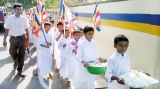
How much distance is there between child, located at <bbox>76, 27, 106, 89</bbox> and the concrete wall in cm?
102

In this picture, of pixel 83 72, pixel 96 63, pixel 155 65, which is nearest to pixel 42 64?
pixel 83 72

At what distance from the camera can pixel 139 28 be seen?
4773mm

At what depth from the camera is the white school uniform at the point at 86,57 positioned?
4.26 m

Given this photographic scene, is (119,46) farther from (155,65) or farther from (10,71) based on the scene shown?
(10,71)

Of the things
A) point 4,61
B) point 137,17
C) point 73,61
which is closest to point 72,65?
point 73,61

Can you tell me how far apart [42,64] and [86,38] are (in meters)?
2.29

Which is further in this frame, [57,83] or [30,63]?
[30,63]

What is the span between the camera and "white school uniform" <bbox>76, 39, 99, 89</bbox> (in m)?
4.26

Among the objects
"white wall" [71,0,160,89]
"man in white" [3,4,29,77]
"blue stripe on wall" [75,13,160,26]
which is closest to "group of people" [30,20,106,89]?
"man in white" [3,4,29,77]

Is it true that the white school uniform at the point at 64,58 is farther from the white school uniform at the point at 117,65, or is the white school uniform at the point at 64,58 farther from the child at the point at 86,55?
the white school uniform at the point at 117,65

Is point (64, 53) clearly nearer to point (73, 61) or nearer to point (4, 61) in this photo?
point (73, 61)

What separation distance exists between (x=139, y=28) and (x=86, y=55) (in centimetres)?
135

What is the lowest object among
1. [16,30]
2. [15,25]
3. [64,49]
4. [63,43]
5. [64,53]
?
[64,53]

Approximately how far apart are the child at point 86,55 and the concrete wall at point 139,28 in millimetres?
1019
